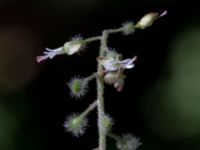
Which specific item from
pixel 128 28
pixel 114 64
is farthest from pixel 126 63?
pixel 128 28

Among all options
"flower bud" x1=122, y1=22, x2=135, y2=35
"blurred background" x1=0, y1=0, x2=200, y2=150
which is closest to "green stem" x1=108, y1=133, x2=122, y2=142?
"flower bud" x1=122, y1=22, x2=135, y2=35

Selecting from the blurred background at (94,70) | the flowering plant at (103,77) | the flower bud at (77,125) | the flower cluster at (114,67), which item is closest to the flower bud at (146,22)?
the flowering plant at (103,77)

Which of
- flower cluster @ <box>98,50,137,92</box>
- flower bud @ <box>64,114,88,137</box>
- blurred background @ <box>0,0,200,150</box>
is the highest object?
blurred background @ <box>0,0,200,150</box>

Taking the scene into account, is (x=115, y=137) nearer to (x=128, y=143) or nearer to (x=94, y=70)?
(x=128, y=143)

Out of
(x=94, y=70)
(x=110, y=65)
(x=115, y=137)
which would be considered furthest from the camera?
(x=94, y=70)

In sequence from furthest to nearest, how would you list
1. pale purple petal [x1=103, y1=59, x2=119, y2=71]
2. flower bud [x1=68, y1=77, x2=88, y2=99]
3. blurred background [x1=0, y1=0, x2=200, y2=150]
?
blurred background [x1=0, y1=0, x2=200, y2=150]
flower bud [x1=68, y1=77, x2=88, y2=99]
pale purple petal [x1=103, y1=59, x2=119, y2=71]

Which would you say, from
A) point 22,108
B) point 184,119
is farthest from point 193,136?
point 22,108

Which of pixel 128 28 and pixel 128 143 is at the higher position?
pixel 128 28

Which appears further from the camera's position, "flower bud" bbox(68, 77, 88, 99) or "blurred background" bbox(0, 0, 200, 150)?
"blurred background" bbox(0, 0, 200, 150)

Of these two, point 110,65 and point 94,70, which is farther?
point 94,70

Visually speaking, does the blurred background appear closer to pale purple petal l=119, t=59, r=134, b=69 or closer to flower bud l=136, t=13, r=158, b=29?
flower bud l=136, t=13, r=158, b=29

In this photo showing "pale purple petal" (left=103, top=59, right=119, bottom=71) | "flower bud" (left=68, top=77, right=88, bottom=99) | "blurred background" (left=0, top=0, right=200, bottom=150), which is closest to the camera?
"pale purple petal" (left=103, top=59, right=119, bottom=71)
